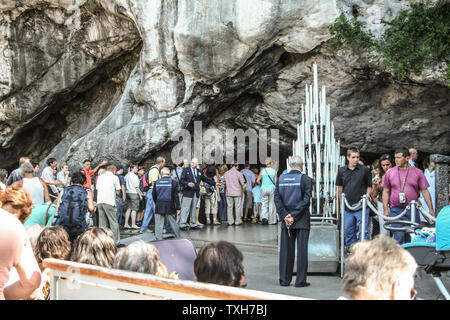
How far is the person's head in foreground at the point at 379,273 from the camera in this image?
2.44 m

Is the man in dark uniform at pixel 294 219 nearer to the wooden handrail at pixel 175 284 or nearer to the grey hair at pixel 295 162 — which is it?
the grey hair at pixel 295 162

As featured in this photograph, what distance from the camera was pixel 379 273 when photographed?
2.44 metres

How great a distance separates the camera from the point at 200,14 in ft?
42.7

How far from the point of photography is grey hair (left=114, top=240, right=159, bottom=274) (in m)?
3.40

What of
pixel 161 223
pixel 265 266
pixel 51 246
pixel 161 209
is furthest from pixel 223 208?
pixel 51 246

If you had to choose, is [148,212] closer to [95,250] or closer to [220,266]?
[95,250]

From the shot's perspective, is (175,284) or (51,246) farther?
(51,246)

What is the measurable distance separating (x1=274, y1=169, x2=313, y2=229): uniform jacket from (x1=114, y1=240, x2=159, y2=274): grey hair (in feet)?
11.8

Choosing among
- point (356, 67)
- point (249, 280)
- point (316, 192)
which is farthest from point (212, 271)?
point (356, 67)

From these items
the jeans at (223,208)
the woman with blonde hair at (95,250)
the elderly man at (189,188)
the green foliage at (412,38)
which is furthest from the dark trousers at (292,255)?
the jeans at (223,208)

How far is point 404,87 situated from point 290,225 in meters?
7.74

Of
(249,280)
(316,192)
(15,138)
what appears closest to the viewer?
(249,280)

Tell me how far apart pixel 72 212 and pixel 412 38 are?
8.90m

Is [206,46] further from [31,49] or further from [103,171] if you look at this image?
[31,49]
